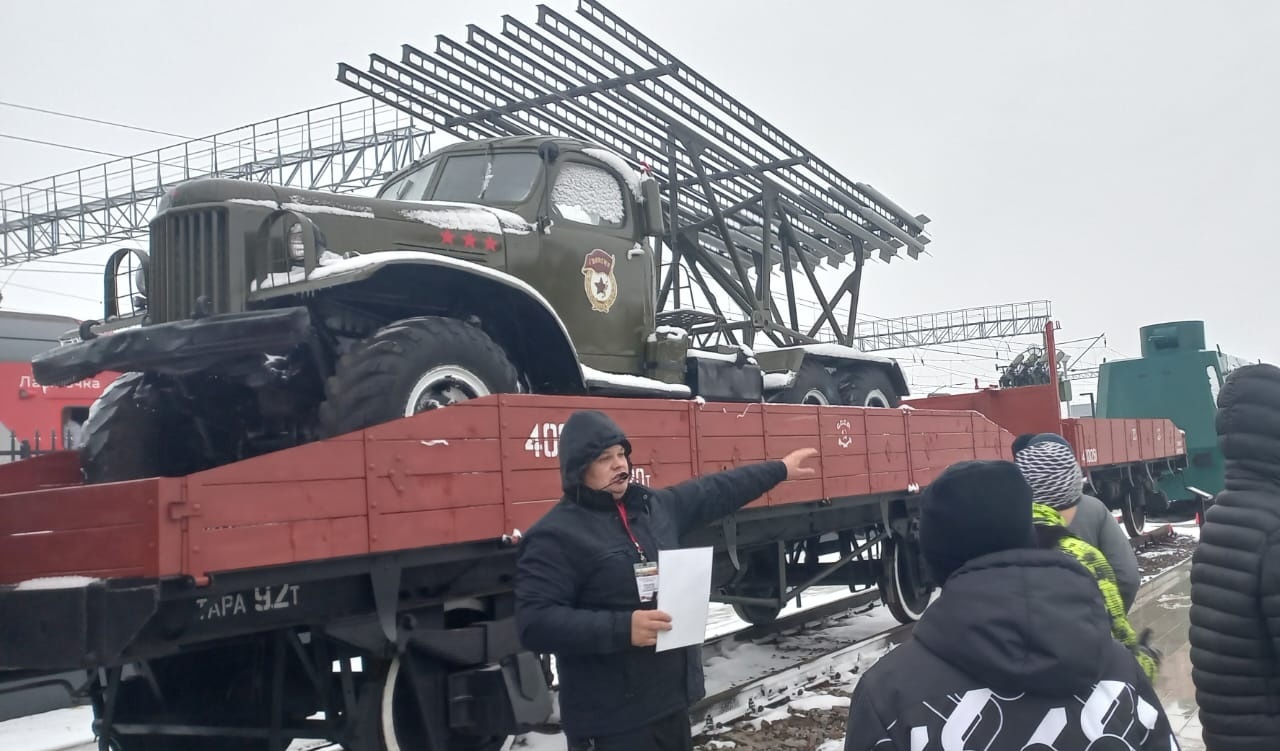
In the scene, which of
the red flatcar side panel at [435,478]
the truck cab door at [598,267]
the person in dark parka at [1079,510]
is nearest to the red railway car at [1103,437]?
the truck cab door at [598,267]

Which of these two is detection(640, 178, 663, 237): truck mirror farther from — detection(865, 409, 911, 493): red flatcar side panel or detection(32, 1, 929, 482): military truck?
detection(865, 409, 911, 493): red flatcar side panel

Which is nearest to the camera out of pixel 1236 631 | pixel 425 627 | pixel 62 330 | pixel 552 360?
pixel 1236 631

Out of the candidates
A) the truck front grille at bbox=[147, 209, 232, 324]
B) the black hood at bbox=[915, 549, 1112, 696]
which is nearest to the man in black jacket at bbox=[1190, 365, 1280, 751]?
the black hood at bbox=[915, 549, 1112, 696]

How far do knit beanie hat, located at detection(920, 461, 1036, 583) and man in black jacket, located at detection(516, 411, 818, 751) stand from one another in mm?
1141

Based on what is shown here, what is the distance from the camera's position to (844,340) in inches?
470

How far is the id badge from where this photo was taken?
285 cm

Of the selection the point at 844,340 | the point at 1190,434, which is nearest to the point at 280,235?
the point at 844,340

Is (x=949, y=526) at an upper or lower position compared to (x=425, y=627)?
upper

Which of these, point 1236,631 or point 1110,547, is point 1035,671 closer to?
point 1236,631

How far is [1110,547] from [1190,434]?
1397cm

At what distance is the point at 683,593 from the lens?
288cm

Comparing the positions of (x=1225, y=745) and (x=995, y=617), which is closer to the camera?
(x=995, y=617)

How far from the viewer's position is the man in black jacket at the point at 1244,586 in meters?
2.61

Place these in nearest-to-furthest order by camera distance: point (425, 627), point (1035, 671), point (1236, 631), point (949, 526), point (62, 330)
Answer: point (1035, 671)
point (949, 526)
point (1236, 631)
point (425, 627)
point (62, 330)
